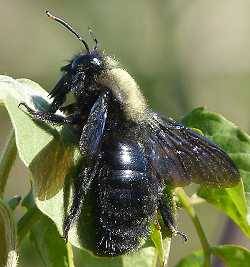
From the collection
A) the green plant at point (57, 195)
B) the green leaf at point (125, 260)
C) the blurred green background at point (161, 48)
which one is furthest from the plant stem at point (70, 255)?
the blurred green background at point (161, 48)

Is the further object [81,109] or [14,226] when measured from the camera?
[81,109]

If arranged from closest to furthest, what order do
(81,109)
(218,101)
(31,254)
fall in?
(81,109) → (31,254) → (218,101)

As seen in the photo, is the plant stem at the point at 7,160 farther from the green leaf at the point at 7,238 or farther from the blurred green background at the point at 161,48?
the blurred green background at the point at 161,48

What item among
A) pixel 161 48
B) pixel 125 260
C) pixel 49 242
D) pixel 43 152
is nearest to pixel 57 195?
pixel 43 152

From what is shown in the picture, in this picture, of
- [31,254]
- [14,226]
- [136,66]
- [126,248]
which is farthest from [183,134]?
[136,66]

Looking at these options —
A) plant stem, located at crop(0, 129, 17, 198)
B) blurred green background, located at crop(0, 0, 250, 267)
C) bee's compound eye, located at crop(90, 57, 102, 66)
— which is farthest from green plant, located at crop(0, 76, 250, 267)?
blurred green background, located at crop(0, 0, 250, 267)

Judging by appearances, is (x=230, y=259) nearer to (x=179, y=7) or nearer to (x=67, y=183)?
(x=67, y=183)

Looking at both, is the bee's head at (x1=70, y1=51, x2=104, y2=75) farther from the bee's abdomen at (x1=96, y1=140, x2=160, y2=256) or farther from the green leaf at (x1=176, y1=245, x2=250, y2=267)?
the green leaf at (x1=176, y1=245, x2=250, y2=267)
